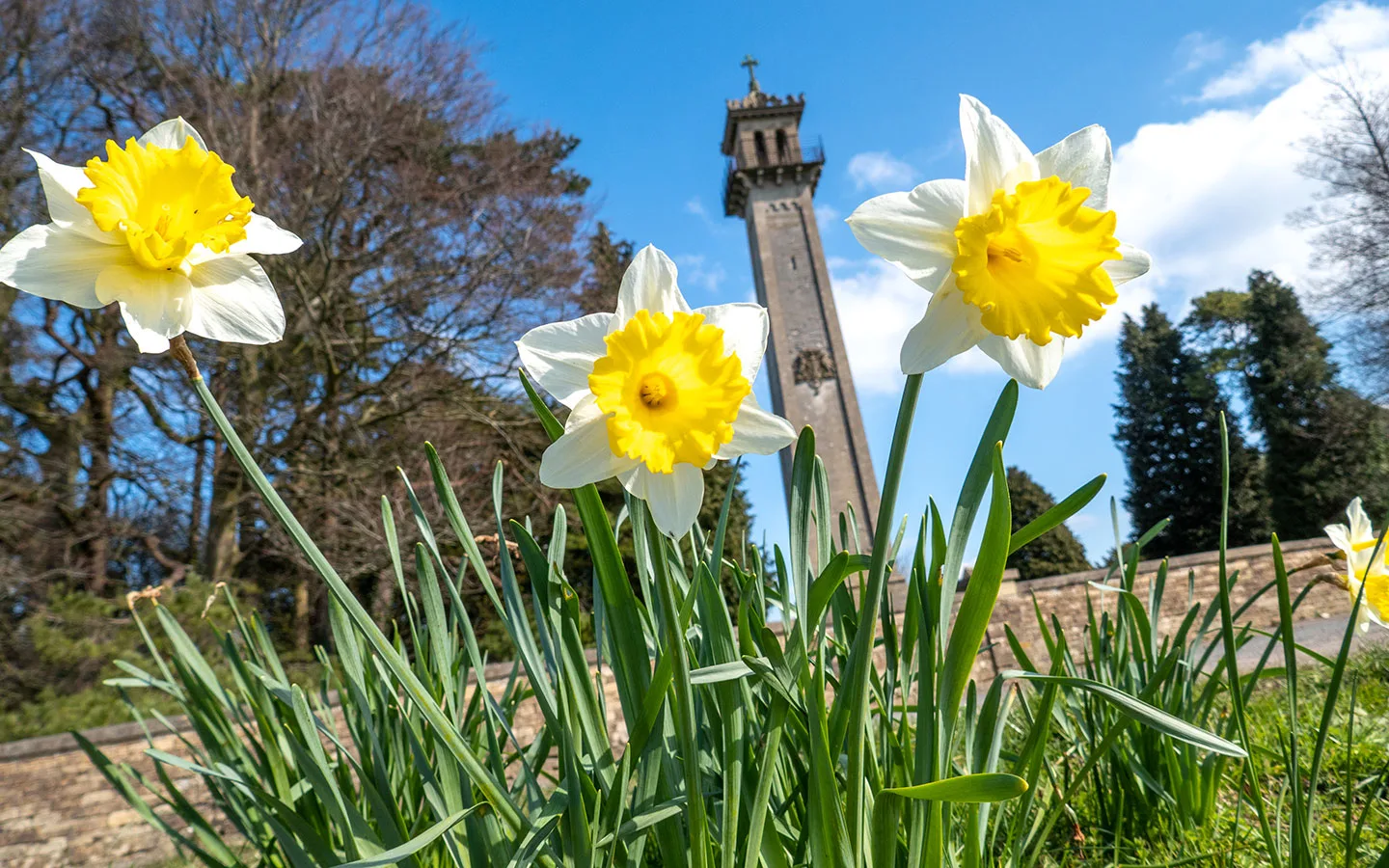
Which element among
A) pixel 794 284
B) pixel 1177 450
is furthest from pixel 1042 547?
pixel 794 284

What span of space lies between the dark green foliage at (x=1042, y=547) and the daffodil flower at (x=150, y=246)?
13.0 metres

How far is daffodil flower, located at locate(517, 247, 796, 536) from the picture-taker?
0.62 m

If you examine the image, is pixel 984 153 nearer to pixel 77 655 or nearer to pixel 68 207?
pixel 68 207

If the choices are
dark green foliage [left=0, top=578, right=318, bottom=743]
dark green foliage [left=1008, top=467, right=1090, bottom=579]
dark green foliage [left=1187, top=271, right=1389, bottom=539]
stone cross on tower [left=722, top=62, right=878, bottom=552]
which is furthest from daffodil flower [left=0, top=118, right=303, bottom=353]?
dark green foliage [left=1187, top=271, right=1389, bottom=539]

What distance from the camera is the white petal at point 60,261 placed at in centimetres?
67

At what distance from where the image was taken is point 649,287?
68 centimetres

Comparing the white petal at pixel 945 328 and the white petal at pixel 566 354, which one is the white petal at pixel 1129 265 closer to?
the white petal at pixel 945 328

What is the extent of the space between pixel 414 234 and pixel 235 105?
6.84ft

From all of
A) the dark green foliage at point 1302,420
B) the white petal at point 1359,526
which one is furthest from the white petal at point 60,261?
the dark green foliage at point 1302,420

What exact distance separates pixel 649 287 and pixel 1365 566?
1.10 meters

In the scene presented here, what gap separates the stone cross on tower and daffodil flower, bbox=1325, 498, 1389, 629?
11738 mm

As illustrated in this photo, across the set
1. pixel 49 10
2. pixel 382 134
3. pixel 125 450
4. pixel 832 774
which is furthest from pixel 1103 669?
pixel 49 10

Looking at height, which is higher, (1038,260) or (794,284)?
(794,284)

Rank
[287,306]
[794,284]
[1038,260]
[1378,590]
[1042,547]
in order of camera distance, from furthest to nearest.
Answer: [794,284] → [1042,547] → [287,306] → [1378,590] → [1038,260]
